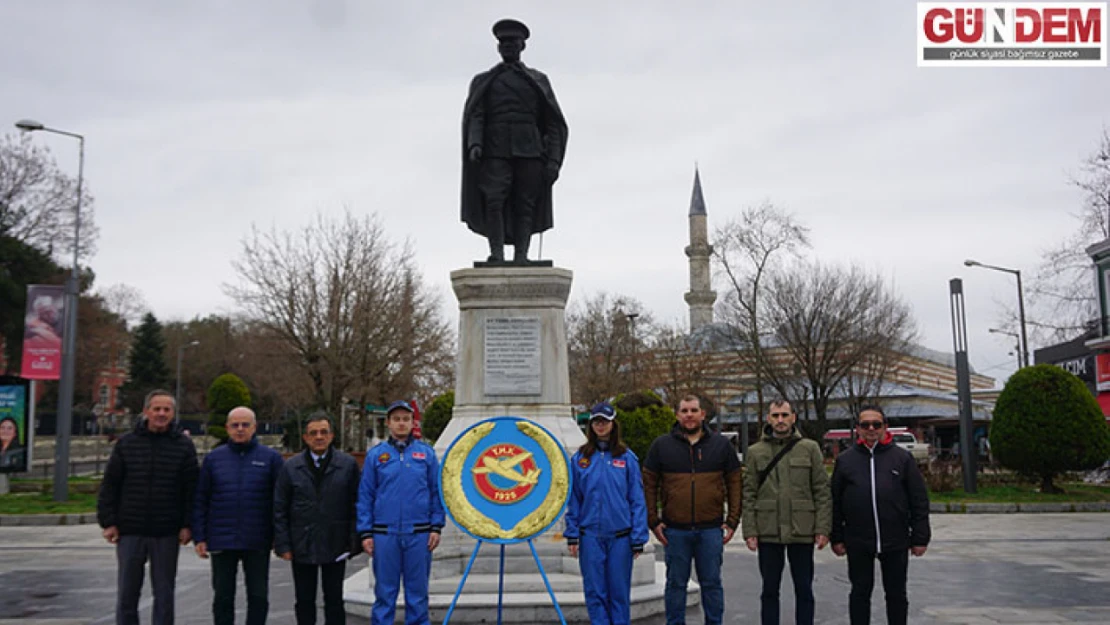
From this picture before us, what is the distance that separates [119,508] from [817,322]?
103 ft

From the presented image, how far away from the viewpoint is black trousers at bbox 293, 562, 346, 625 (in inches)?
230

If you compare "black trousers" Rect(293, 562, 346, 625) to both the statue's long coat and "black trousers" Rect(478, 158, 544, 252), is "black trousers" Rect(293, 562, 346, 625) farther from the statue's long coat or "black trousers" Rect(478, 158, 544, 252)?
the statue's long coat

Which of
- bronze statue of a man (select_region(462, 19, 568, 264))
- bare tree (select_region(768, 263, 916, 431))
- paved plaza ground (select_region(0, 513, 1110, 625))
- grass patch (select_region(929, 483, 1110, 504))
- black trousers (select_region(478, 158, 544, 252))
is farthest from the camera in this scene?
bare tree (select_region(768, 263, 916, 431))

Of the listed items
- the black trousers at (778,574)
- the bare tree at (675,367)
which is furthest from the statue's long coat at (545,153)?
the bare tree at (675,367)

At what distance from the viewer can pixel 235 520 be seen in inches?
230

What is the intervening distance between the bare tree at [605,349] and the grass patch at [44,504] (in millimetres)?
20553

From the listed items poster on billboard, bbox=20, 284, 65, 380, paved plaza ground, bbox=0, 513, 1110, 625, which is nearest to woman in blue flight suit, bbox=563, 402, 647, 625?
paved plaza ground, bbox=0, 513, 1110, 625

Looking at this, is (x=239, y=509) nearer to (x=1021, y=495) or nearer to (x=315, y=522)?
(x=315, y=522)

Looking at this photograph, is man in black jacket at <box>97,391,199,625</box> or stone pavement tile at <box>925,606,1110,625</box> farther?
stone pavement tile at <box>925,606,1110,625</box>

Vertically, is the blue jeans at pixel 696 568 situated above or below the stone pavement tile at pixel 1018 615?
above

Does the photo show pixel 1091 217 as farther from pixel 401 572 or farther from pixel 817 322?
pixel 401 572

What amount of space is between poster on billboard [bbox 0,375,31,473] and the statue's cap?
17676 mm

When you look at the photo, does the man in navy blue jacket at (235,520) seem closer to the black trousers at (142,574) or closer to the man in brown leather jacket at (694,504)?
the black trousers at (142,574)

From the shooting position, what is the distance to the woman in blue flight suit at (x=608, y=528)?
19.5ft
